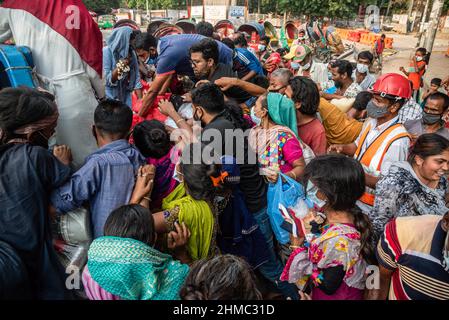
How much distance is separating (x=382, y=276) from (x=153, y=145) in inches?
60.9

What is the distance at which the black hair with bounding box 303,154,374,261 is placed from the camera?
66.7 inches

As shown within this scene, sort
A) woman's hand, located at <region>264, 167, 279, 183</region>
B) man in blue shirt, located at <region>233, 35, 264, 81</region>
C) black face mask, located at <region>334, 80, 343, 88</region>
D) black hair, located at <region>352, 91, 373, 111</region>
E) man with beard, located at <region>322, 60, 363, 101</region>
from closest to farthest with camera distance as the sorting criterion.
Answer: woman's hand, located at <region>264, 167, 279, 183</region>
black hair, located at <region>352, 91, 373, 111</region>
man in blue shirt, located at <region>233, 35, 264, 81</region>
man with beard, located at <region>322, 60, 363, 101</region>
black face mask, located at <region>334, 80, 343, 88</region>

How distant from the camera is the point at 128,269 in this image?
140 cm

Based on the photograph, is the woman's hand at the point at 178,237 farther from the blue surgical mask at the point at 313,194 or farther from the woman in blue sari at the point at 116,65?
the woman in blue sari at the point at 116,65

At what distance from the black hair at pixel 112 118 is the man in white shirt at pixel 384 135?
5.60 ft

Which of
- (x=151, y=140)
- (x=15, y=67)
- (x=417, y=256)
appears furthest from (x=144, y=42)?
(x=417, y=256)

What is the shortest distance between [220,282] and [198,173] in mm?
721

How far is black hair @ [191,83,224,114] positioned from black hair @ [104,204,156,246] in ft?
3.62

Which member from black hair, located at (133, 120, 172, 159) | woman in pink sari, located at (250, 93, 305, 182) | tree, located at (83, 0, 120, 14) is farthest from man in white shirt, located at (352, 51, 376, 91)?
tree, located at (83, 0, 120, 14)

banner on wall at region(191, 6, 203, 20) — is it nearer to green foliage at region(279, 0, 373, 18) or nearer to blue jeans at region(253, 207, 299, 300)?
green foliage at region(279, 0, 373, 18)

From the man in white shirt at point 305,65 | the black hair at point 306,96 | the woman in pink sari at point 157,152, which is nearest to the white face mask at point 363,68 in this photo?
the man in white shirt at point 305,65
